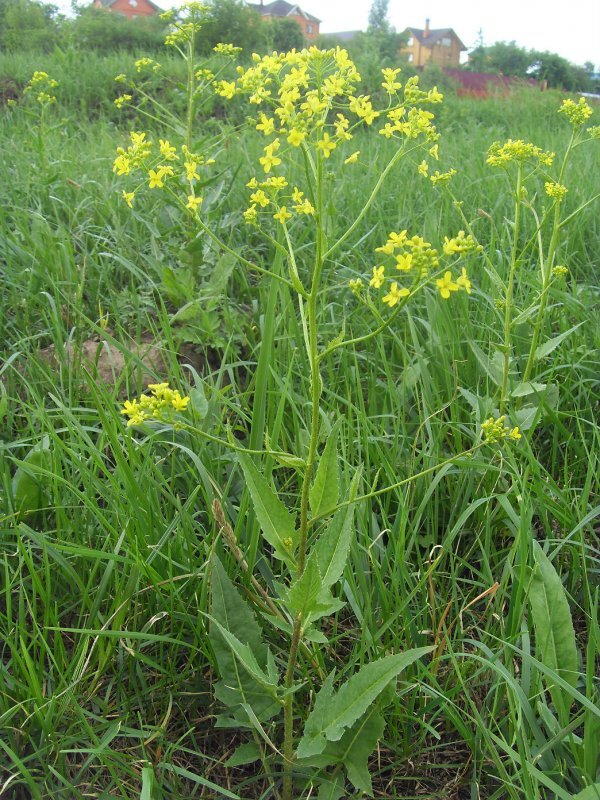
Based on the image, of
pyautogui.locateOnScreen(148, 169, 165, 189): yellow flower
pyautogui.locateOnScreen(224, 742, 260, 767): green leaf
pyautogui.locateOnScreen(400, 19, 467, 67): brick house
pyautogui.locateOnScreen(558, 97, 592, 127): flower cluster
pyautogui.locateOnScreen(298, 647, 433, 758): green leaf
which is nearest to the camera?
pyautogui.locateOnScreen(298, 647, 433, 758): green leaf

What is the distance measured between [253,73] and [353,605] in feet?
3.69

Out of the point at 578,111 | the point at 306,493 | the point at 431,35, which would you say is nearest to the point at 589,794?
the point at 306,493

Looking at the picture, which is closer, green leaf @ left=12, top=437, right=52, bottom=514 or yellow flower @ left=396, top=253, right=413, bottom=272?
yellow flower @ left=396, top=253, right=413, bottom=272

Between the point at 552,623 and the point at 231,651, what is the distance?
2.16 ft

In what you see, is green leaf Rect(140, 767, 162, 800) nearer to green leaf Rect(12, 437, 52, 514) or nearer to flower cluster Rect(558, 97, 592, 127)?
green leaf Rect(12, 437, 52, 514)

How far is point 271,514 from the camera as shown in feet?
4.35

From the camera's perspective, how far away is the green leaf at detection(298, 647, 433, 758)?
4.02ft

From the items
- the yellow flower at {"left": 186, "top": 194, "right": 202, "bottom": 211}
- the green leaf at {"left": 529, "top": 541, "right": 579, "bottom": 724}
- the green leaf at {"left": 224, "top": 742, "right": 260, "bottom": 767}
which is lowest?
the green leaf at {"left": 224, "top": 742, "right": 260, "bottom": 767}

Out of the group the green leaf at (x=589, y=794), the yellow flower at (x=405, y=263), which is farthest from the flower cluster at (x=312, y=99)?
the green leaf at (x=589, y=794)

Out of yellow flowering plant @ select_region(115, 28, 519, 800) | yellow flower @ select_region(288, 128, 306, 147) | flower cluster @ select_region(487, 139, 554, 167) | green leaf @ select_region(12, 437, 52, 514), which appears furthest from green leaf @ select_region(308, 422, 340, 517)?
flower cluster @ select_region(487, 139, 554, 167)

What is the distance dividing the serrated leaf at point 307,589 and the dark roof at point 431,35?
74571mm

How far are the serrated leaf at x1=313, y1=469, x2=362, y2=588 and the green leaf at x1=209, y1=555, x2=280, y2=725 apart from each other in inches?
8.7

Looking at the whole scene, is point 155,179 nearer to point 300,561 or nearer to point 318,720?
point 300,561

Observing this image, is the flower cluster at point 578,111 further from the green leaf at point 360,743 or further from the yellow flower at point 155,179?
the green leaf at point 360,743
